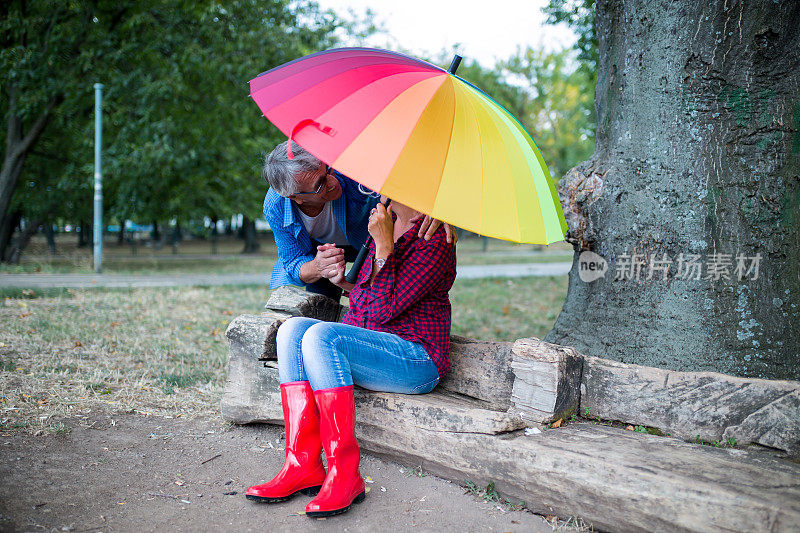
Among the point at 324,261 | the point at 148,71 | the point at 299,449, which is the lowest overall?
the point at 299,449

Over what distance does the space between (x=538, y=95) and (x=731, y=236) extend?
23323mm

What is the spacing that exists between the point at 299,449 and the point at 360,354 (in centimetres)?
54

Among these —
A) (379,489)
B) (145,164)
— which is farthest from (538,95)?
(379,489)

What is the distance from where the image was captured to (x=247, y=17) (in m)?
13.8

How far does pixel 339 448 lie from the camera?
281 cm

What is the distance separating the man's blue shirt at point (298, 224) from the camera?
12.1ft

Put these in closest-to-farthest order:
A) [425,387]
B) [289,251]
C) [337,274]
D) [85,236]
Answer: [425,387]
[337,274]
[289,251]
[85,236]

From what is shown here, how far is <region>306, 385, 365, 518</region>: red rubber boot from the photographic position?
275 cm

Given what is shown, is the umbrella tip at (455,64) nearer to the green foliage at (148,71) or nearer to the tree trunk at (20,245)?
the green foliage at (148,71)

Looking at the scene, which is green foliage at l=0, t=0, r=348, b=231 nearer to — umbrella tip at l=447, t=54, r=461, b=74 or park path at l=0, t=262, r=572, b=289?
park path at l=0, t=262, r=572, b=289

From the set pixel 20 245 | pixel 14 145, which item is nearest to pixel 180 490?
pixel 14 145

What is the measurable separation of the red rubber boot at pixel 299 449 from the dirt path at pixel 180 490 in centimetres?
8

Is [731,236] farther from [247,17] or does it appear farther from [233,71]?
[247,17]

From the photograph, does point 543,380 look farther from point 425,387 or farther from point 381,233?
point 381,233
